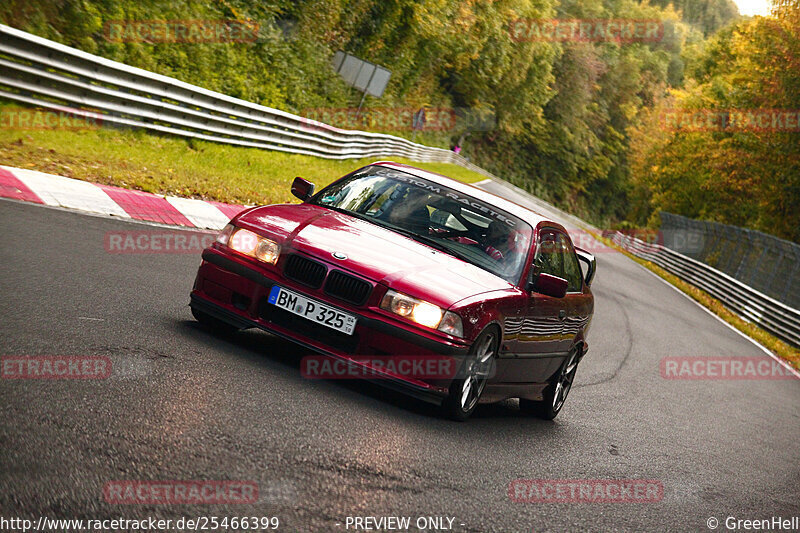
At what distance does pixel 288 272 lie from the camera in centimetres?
620

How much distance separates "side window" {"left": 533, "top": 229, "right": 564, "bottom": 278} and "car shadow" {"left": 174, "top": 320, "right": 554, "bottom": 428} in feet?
3.96

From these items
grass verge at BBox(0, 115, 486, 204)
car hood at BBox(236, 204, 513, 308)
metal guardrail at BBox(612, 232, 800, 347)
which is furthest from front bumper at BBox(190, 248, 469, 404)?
metal guardrail at BBox(612, 232, 800, 347)

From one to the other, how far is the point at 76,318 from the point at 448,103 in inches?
2439

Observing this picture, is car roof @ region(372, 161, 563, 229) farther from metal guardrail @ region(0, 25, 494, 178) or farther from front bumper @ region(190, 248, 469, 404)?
metal guardrail @ region(0, 25, 494, 178)

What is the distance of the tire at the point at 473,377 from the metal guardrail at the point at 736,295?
1977cm

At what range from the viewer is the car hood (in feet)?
19.9

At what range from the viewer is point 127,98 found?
16.1 m

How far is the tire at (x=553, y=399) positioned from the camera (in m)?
8.08

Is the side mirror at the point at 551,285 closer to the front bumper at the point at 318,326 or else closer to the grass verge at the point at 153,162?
the front bumper at the point at 318,326

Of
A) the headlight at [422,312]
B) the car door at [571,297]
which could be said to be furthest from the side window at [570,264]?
the headlight at [422,312]

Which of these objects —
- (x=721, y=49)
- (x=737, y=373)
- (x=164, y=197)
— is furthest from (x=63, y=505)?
(x=721, y=49)

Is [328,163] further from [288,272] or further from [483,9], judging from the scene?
[483,9]

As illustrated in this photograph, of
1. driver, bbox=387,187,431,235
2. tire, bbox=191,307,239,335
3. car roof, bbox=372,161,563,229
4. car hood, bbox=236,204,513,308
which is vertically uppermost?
car roof, bbox=372,161,563,229

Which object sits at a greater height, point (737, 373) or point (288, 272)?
point (288, 272)
